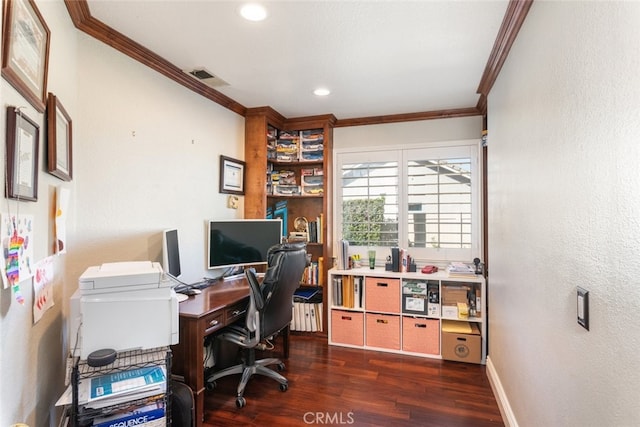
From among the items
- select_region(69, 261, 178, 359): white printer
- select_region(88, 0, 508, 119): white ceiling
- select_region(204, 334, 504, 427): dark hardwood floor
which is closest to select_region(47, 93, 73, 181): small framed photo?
select_region(69, 261, 178, 359): white printer

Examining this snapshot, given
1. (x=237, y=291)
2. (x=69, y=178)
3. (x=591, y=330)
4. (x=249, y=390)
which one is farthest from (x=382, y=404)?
(x=69, y=178)

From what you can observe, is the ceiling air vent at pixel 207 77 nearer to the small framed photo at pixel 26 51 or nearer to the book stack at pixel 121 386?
the small framed photo at pixel 26 51

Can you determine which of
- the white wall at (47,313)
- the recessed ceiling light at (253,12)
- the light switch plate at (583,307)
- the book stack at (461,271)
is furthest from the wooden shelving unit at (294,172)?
the light switch plate at (583,307)

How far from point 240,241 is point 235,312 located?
2.57ft

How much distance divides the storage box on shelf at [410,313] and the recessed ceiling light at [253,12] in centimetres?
234

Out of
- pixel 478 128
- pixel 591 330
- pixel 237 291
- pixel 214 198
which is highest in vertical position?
pixel 478 128

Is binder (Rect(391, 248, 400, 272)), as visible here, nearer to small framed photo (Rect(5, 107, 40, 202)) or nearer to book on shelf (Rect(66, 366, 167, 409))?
book on shelf (Rect(66, 366, 167, 409))

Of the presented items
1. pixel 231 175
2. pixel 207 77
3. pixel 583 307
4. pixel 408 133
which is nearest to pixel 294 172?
pixel 231 175

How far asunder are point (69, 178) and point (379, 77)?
214cm

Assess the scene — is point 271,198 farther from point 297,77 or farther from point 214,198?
point 297,77

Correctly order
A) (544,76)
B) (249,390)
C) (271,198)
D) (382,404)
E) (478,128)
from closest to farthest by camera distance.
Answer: (544,76), (382,404), (249,390), (478,128), (271,198)

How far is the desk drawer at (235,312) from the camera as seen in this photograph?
7.26 ft

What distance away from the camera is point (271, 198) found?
12.4 ft

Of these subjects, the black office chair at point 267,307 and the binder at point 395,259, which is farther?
the binder at point 395,259
